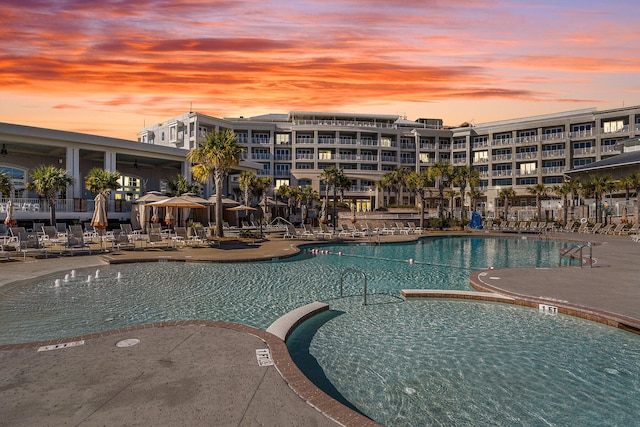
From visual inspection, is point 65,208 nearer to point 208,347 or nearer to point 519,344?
point 208,347

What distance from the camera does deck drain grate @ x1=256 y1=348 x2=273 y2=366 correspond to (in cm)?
539

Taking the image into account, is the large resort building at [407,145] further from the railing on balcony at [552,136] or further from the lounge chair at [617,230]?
the lounge chair at [617,230]

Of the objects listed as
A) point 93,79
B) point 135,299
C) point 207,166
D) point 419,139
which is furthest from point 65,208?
point 419,139

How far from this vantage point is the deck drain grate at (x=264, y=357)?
539cm

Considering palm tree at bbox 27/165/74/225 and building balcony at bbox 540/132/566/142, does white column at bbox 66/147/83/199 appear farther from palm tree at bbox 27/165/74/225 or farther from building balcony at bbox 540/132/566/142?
building balcony at bbox 540/132/566/142

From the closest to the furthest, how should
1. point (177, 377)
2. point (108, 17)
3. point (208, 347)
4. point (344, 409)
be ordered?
point (344, 409) < point (177, 377) < point (208, 347) < point (108, 17)

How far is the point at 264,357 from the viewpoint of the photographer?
559cm

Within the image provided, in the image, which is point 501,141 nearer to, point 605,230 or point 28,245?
point 605,230

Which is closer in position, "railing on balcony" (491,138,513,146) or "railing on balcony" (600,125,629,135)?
"railing on balcony" (600,125,629,135)

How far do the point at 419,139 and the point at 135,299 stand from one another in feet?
221

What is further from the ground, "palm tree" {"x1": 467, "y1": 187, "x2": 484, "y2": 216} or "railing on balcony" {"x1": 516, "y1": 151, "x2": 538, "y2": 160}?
"railing on balcony" {"x1": 516, "y1": 151, "x2": 538, "y2": 160}

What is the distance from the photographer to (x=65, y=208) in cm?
2877

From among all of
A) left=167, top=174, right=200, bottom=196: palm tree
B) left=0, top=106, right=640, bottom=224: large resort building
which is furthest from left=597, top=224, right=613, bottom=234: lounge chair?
left=167, top=174, right=200, bottom=196: palm tree

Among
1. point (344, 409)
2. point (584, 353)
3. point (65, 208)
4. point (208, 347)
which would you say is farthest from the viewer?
point (65, 208)
